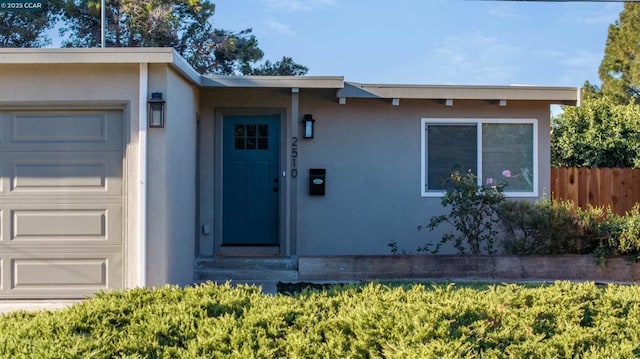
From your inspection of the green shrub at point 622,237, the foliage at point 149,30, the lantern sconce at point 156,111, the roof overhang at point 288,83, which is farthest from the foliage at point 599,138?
the lantern sconce at point 156,111

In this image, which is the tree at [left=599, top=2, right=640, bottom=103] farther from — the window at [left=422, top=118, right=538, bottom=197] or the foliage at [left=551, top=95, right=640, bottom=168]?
the window at [left=422, top=118, right=538, bottom=197]

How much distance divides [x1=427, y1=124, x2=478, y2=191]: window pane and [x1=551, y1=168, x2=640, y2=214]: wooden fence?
3.37 m

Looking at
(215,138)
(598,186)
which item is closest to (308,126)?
(215,138)

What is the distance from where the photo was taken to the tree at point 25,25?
693 inches

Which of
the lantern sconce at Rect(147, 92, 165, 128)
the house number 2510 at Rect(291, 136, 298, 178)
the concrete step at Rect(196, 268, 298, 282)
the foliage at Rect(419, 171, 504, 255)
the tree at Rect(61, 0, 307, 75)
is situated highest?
the tree at Rect(61, 0, 307, 75)

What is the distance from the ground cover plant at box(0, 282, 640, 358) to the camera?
3.16 metres

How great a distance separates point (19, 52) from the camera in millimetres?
6145

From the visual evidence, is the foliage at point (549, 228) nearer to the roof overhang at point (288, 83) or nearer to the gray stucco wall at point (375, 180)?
the gray stucco wall at point (375, 180)

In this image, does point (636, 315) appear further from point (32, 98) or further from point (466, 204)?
point (32, 98)

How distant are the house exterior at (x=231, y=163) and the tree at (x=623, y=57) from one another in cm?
1443

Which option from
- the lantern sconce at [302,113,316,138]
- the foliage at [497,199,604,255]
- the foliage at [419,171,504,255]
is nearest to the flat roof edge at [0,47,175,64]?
the lantern sconce at [302,113,316,138]

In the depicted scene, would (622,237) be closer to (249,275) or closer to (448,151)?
(448,151)

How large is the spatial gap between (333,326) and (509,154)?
6.39 metres

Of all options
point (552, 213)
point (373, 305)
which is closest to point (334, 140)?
point (552, 213)
